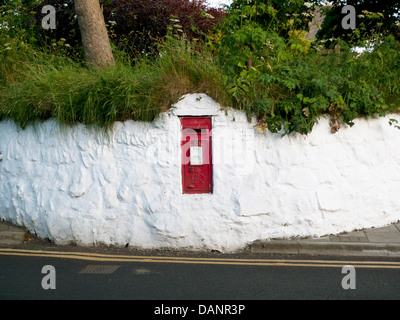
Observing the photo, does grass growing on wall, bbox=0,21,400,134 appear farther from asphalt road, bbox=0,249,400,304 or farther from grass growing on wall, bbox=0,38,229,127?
asphalt road, bbox=0,249,400,304

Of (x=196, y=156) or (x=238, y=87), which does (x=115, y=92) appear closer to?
(x=196, y=156)

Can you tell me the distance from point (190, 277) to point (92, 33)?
6.02m

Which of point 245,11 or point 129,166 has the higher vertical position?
point 245,11

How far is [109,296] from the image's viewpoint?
4867mm

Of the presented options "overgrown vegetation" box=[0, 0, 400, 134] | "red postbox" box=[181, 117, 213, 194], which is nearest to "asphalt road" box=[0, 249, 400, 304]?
"red postbox" box=[181, 117, 213, 194]

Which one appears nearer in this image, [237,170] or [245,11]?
[237,170]

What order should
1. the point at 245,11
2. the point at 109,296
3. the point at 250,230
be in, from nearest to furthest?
the point at 109,296
the point at 250,230
the point at 245,11

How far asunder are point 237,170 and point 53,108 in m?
3.16

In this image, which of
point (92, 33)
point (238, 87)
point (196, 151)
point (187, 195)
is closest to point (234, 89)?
point (238, 87)

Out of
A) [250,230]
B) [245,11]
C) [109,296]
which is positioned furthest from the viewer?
[245,11]

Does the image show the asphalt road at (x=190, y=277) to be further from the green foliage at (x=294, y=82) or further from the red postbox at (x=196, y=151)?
the green foliage at (x=294, y=82)

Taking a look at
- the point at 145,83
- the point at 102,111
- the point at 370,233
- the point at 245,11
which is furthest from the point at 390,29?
the point at 102,111

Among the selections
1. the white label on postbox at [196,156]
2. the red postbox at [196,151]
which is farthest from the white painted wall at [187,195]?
the white label on postbox at [196,156]

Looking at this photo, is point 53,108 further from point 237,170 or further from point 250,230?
point 250,230
